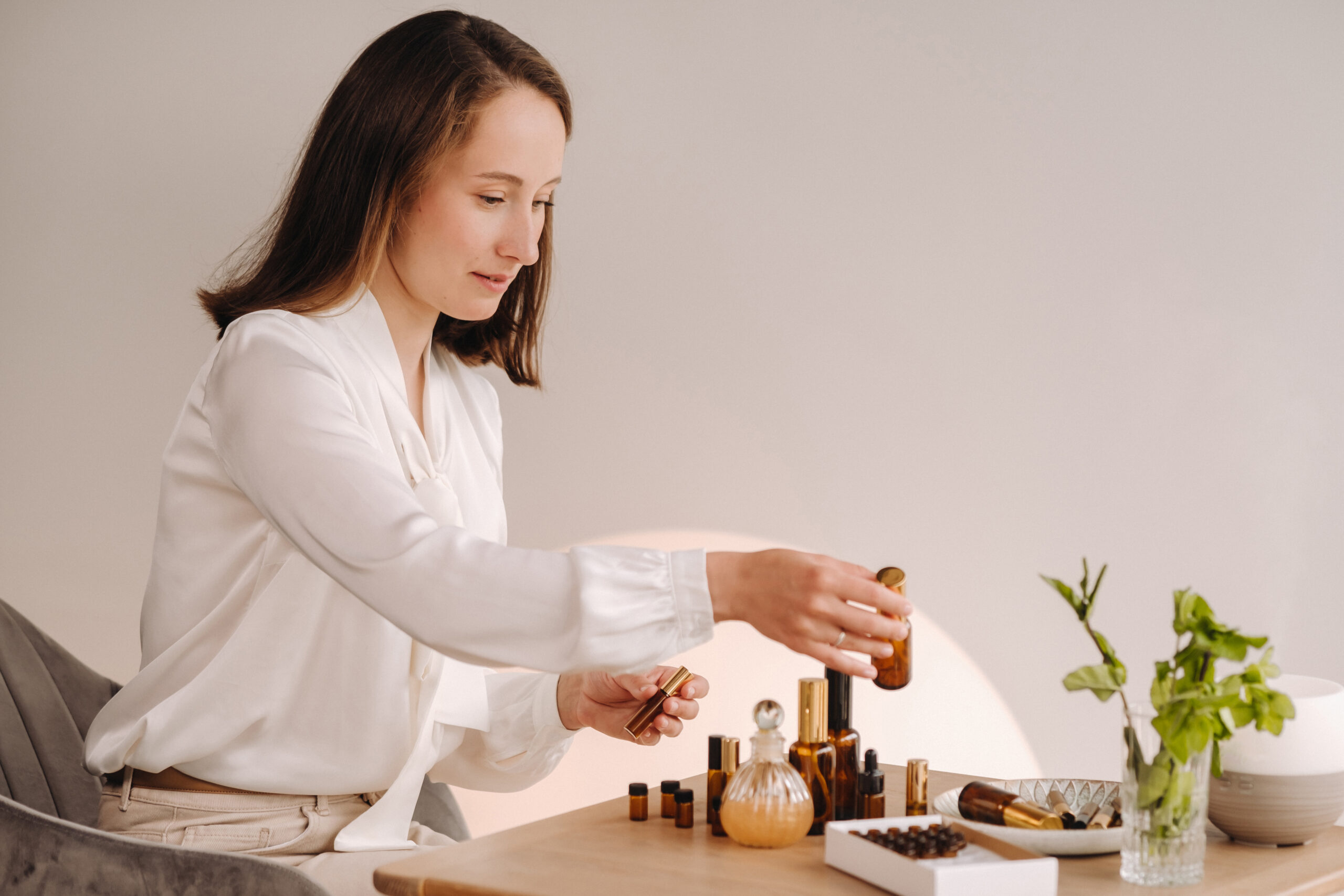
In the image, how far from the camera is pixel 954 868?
2.67ft

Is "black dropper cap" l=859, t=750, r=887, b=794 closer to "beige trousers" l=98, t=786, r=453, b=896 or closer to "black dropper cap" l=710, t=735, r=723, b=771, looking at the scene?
"black dropper cap" l=710, t=735, r=723, b=771

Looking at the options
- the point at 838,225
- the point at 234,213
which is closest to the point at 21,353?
the point at 234,213

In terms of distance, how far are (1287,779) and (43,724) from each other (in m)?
1.39

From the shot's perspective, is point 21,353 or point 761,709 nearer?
point 761,709

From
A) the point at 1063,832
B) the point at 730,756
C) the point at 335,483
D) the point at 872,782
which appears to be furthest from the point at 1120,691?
the point at 335,483

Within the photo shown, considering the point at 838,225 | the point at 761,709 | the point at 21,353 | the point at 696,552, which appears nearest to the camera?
the point at 696,552

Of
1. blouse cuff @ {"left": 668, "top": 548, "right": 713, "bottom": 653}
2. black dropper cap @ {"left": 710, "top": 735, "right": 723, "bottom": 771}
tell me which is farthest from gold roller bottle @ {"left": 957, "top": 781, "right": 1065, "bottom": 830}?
blouse cuff @ {"left": 668, "top": 548, "right": 713, "bottom": 653}

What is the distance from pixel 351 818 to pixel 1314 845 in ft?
3.05

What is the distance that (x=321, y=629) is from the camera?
1.20 meters

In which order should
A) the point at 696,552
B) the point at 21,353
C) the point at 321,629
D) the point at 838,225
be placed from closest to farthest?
the point at 696,552 < the point at 321,629 < the point at 838,225 < the point at 21,353

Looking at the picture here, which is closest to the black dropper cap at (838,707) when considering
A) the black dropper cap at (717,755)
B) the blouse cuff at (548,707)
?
the black dropper cap at (717,755)

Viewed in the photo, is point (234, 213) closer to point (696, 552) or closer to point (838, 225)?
point (838, 225)

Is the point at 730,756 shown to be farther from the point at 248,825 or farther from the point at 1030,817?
the point at 248,825

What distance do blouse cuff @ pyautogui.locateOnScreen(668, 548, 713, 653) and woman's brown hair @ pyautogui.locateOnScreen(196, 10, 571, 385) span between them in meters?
0.58
